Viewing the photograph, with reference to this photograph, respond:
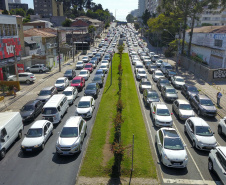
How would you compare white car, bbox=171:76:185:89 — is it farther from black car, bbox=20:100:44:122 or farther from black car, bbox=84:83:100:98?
black car, bbox=20:100:44:122

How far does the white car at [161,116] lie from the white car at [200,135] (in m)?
1.71

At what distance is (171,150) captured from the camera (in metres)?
13.9

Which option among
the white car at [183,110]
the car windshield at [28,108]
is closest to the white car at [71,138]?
the car windshield at [28,108]

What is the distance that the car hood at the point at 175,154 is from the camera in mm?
13227

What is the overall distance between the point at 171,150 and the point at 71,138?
665 centimetres

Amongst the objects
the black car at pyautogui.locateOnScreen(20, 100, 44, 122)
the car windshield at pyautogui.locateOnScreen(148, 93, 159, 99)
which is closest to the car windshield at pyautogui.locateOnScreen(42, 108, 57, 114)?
the black car at pyautogui.locateOnScreen(20, 100, 44, 122)

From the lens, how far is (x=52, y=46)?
5812 centimetres

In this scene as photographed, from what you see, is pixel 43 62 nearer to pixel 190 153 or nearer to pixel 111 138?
pixel 111 138

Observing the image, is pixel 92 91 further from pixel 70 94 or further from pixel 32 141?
pixel 32 141

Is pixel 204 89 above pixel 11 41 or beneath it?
beneath

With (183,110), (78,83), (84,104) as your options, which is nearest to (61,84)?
(78,83)

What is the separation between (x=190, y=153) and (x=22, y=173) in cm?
1081

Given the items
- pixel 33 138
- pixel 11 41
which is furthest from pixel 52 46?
pixel 33 138

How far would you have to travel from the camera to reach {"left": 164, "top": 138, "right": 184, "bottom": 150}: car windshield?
14.0 metres
